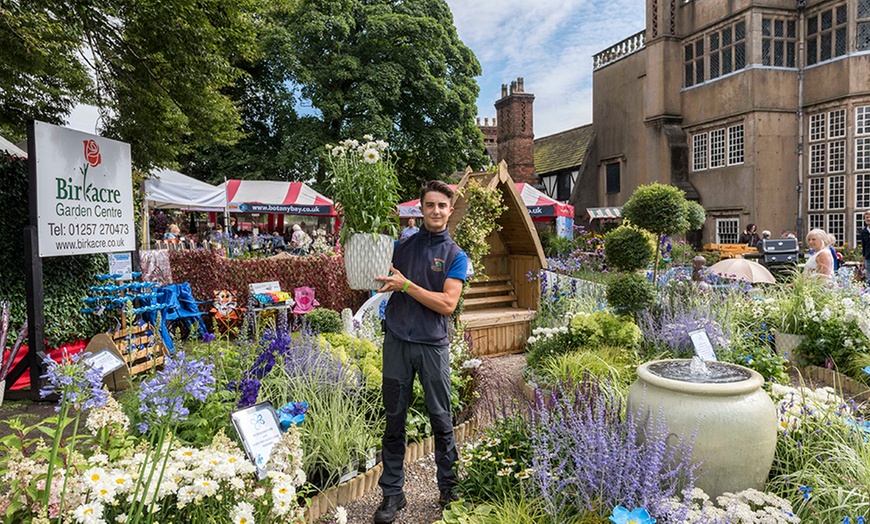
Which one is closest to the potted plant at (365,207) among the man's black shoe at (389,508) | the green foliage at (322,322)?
the man's black shoe at (389,508)

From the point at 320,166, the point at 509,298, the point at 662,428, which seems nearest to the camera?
the point at 662,428

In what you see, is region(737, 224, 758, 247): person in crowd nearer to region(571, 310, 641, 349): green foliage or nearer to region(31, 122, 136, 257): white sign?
region(571, 310, 641, 349): green foliage

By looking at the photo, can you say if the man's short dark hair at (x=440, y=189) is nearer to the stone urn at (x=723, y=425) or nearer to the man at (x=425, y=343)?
the man at (x=425, y=343)

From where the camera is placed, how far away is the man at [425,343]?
2936mm

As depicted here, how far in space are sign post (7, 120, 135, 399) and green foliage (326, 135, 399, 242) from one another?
414 centimetres

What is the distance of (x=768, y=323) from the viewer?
668 centimetres

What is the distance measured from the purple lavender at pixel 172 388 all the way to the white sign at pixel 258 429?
0.87 feet

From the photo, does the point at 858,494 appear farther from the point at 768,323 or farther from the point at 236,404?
the point at 768,323

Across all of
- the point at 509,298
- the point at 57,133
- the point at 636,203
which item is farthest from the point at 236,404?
the point at 509,298

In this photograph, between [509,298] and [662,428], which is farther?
[509,298]

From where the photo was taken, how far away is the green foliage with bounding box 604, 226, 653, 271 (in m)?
6.55

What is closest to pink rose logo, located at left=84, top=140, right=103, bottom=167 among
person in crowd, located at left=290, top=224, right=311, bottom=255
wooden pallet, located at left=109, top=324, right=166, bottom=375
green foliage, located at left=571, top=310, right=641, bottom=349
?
wooden pallet, located at left=109, top=324, right=166, bottom=375

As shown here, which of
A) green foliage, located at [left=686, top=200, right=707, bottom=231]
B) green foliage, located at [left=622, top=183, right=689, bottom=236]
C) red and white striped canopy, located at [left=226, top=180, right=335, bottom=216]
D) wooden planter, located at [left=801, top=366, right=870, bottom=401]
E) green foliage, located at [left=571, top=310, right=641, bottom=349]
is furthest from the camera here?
red and white striped canopy, located at [left=226, top=180, right=335, bottom=216]

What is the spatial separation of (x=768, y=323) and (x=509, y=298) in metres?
3.51
